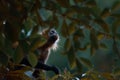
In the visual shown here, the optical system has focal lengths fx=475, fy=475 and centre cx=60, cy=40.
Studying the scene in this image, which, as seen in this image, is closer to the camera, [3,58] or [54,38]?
[3,58]

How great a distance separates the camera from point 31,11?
137cm

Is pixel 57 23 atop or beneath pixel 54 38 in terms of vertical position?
beneath

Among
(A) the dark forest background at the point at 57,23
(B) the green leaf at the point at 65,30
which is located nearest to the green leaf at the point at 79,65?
(A) the dark forest background at the point at 57,23

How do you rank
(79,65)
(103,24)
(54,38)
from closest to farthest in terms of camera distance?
(103,24)
(79,65)
(54,38)

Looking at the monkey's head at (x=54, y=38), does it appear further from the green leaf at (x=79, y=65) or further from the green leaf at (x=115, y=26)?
the green leaf at (x=115, y=26)

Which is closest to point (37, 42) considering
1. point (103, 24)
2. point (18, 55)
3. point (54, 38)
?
point (18, 55)

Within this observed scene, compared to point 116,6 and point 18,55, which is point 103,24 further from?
point 18,55

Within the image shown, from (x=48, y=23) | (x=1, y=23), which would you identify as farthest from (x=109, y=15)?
(x=1, y=23)

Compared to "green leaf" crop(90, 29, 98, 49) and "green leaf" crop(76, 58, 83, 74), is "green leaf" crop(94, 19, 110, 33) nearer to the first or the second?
"green leaf" crop(90, 29, 98, 49)

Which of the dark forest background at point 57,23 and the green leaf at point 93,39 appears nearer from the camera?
the dark forest background at point 57,23

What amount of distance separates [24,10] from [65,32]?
0.16 metres

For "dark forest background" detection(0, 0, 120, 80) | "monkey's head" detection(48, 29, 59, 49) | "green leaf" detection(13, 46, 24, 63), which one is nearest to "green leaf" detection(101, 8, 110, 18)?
"dark forest background" detection(0, 0, 120, 80)

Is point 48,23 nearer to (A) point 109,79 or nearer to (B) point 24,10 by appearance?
(B) point 24,10

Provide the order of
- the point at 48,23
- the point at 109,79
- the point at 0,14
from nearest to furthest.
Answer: the point at 0,14 < the point at 48,23 < the point at 109,79
